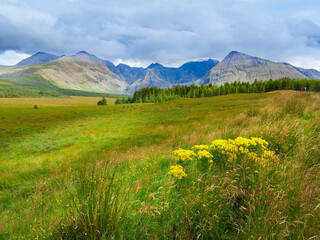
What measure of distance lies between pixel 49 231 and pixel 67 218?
12.6 inches

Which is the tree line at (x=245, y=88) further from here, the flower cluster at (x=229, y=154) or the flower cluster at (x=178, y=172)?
the flower cluster at (x=178, y=172)

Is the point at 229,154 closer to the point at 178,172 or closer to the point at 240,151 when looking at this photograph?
the point at 240,151

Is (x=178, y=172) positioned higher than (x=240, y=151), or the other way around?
(x=240, y=151)

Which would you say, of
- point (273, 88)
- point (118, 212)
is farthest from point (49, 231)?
point (273, 88)

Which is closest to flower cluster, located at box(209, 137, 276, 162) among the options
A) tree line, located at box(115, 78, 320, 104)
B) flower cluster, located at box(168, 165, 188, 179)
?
flower cluster, located at box(168, 165, 188, 179)

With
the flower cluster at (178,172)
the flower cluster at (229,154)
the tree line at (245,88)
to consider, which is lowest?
the flower cluster at (178,172)

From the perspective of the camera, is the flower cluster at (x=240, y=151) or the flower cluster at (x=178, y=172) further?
the flower cluster at (x=240, y=151)

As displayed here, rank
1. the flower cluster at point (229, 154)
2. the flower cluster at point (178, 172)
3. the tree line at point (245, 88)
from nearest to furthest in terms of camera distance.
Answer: the flower cluster at point (178, 172)
the flower cluster at point (229, 154)
the tree line at point (245, 88)

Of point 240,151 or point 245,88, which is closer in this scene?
point 240,151

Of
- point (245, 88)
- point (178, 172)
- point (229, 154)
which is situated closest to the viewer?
point (178, 172)

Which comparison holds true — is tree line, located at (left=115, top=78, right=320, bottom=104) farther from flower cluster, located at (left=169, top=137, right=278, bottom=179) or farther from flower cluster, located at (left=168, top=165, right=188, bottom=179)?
flower cluster, located at (left=168, top=165, right=188, bottom=179)

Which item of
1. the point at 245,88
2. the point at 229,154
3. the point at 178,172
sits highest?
Answer: the point at 245,88

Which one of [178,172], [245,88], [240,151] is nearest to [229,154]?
→ [240,151]

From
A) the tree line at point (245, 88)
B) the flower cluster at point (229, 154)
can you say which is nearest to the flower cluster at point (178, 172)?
the flower cluster at point (229, 154)
